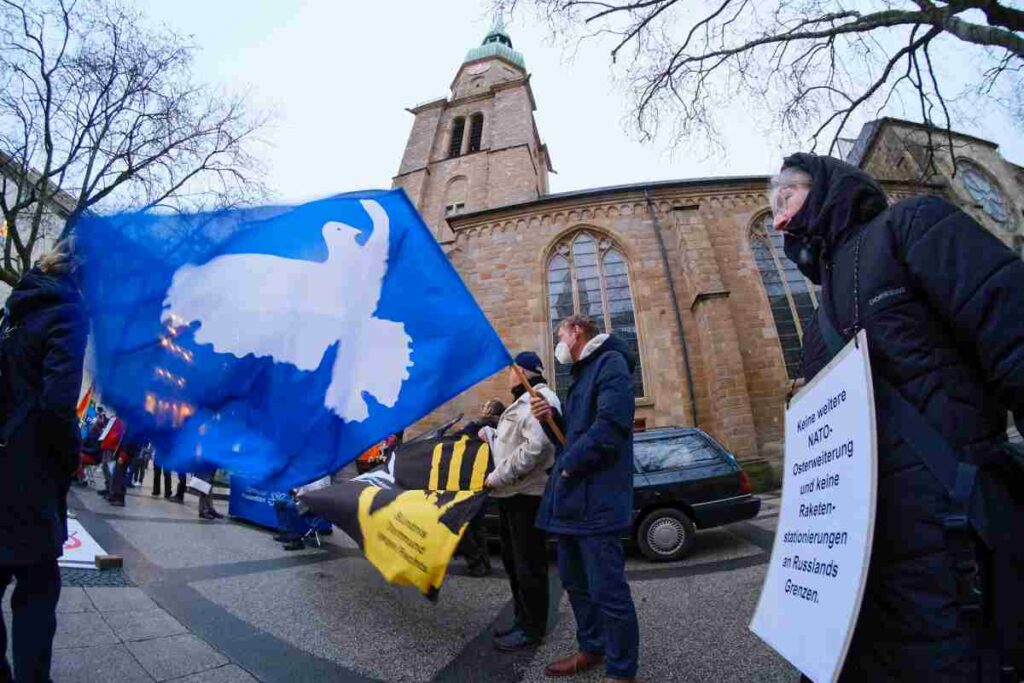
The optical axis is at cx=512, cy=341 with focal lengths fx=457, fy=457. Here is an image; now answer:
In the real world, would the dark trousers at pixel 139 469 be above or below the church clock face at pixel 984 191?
below

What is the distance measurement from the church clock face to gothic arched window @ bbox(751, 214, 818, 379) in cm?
981

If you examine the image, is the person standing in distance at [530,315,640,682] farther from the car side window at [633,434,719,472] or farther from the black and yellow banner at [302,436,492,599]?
the car side window at [633,434,719,472]

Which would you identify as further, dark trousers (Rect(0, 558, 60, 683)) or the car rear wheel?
the car rear wheel

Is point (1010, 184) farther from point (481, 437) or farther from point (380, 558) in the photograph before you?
point (380, 558)

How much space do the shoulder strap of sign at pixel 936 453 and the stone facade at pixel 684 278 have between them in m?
10.7

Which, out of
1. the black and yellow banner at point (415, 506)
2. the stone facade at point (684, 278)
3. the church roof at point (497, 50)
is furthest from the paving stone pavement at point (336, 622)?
the church roof at point (497, 50)

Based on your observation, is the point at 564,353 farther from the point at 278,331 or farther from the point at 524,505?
the point at 278,331

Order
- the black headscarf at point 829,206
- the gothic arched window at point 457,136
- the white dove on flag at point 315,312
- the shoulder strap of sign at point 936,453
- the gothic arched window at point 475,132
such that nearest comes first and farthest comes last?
the shoulder strap of sign at point 936,453, the black headscarf at point 829,206, the white dove on flag at point 315,312, the gothic arched window at point 475,132, the gothic arched window at point 457,136

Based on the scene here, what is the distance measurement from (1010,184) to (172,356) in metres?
27.6

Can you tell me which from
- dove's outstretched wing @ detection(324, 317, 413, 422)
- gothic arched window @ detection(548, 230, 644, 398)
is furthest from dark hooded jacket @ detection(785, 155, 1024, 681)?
gothic arched window @ detection(548, 230, 644, 398)

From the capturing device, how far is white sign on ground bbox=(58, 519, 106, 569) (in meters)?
3.88

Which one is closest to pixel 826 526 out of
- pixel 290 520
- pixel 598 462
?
pixel 598 462

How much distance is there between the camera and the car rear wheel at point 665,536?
4934mm

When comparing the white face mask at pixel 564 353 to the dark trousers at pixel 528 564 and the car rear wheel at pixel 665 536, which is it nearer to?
the dark trousers at pixel 528 564
